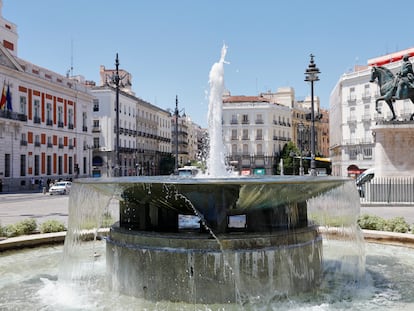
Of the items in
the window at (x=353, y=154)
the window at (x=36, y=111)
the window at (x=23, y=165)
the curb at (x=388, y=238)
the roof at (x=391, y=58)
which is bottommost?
the curb at (x=388, y=238)

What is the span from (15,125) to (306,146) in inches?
2566

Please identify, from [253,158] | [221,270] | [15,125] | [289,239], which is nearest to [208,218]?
[221,270]

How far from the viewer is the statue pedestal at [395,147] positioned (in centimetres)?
2158

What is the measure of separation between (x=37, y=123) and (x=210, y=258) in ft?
149

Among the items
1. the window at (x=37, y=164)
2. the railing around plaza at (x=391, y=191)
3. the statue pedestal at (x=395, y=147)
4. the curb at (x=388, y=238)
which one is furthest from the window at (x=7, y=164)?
the curb at (x=388, y=238)

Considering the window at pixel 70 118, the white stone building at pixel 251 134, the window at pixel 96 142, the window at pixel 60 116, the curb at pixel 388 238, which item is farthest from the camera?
the white stone building at pixel 251 134

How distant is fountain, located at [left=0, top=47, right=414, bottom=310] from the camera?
19.4 ft

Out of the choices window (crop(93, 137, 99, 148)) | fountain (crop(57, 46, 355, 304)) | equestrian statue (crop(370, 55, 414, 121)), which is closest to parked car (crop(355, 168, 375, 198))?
equestrian statue (crop(370, 55, 414, 121))

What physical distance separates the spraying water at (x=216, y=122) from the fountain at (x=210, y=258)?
478 cm

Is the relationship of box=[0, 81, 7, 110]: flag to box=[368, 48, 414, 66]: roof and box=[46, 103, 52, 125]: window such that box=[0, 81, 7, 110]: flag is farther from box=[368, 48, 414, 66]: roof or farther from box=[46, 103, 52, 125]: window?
box=[368, 48, 414, 66]: roof

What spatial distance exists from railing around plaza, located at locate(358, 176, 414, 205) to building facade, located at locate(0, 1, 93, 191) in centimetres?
3200

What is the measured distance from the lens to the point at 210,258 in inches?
233

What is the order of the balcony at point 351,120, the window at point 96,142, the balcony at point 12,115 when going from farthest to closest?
the window at point 96,142 → the balcony at point 351,120 → the balcony at point 12,115

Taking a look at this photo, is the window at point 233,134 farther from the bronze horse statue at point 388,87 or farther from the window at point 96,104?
the bronze horse statue at point 388,87
